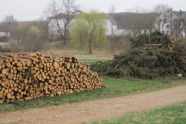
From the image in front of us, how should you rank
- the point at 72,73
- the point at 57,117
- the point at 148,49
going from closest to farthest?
the point at 57,117 < the point at 72,73 < the point at 148,49

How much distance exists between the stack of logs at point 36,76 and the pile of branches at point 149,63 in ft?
18.0

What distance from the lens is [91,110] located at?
7266 millimetres

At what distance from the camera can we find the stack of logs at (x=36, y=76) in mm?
7984

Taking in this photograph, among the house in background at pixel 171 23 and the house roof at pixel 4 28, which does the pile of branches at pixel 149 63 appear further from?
the house roof at pixel 4 28

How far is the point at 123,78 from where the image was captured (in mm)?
14125

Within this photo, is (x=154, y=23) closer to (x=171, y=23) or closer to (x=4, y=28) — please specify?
(x=171, y=23)

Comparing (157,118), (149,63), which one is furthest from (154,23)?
(157,118)

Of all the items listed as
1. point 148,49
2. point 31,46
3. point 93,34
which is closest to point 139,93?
point 148,49

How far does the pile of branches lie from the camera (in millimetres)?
14562

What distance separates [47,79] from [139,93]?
4.45 metres

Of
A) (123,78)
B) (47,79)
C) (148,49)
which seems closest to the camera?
(47,79)

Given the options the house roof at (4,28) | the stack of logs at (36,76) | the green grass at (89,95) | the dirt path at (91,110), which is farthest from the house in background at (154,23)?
the house roof at (4,28)

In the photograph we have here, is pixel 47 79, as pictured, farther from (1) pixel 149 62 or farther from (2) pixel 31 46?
(2) pixel 31 46

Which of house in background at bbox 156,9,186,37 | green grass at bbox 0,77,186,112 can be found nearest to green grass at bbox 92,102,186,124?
green grass at bbox 0,77,186,112
